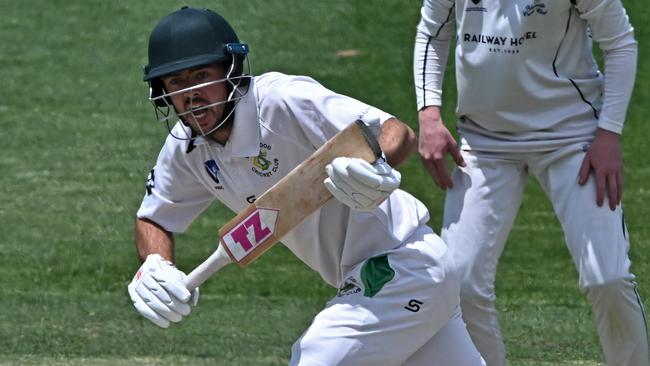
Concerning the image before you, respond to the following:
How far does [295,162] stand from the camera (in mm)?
4648

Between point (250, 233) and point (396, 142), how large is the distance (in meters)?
0.56

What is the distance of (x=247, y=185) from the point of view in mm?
4715

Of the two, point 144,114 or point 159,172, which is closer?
point 159,172

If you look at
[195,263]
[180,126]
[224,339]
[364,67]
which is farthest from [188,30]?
[364,67]

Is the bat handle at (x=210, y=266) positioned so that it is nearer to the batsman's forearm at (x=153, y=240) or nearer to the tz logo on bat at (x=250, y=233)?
the tz logo on bat at (x=250, y=233)

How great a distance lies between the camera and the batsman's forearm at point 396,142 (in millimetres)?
4410

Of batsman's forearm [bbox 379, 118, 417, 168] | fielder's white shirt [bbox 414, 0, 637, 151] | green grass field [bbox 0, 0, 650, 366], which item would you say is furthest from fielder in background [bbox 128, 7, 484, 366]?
green grass field [bbox 0, 0, 650, 366]

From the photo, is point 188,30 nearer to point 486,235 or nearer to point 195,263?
point 486,235

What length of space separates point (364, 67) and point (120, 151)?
8.12 feet

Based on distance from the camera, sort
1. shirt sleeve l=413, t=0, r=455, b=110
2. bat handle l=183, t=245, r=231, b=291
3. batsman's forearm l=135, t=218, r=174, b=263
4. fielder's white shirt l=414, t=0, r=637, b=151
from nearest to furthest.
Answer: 1. bat handle l=183, t=245, r=231, b=291
2. batsman's forearm l=135, t=218, r=174, b=263
3. fielder's white shirt l=414, t=0, r=637, b=151
4. shirt sleeve l=413, t=0, r=455, b=110

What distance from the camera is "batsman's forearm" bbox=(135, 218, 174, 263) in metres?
4.88

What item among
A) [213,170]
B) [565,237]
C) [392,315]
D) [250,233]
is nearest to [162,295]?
[250,233]

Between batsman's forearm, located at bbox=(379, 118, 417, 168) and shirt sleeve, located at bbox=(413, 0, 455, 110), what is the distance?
1.27m

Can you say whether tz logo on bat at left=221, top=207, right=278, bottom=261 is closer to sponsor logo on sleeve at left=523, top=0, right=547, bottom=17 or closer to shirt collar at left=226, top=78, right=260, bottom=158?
shirt collar at left=226, top=78, right=260, bottom=158
